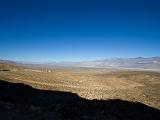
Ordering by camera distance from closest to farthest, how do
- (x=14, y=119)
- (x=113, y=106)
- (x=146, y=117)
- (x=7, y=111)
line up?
1. (x=14, y=119)
2. (x=7, y=111)
3. (x=146, y=117)
4. (x=113, y=106)

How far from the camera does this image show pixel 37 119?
46.6 feet

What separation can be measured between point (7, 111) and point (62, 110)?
344cm

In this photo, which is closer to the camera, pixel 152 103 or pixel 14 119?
pixel 14 119

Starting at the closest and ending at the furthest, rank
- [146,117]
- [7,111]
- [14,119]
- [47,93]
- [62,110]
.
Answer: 1. [14,119]
2. [7,111]
3. [62,110]
4. [146,117]
5. [47,93]

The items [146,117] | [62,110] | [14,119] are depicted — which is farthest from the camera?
[146,117]

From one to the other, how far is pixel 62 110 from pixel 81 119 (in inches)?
77.4

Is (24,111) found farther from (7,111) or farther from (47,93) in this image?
(47,93)

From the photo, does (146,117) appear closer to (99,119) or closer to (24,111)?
(99,119)

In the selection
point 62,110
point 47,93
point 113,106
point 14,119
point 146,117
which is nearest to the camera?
point 14,119

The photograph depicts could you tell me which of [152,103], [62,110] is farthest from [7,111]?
[152,103]

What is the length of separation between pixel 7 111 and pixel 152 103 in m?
18.9

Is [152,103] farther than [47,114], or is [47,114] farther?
[152,103]

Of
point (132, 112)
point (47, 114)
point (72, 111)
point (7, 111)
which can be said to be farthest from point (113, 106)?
point (7, 111)

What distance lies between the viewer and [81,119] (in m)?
15.6
